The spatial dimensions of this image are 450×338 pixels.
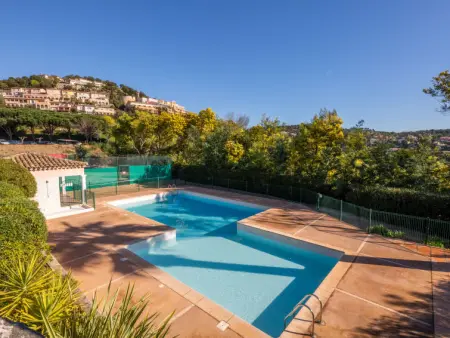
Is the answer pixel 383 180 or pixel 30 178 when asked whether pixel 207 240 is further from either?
pixel 383 180

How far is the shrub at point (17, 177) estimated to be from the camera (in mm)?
9586

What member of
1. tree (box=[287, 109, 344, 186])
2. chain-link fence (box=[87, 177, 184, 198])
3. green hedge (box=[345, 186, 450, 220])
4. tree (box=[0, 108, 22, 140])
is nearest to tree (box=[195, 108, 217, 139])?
chain-link fence (box=[87, 177, 184, 198])

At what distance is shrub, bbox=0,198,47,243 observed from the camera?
5.15 meters

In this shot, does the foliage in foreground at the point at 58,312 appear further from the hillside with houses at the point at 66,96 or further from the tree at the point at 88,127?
the hillside with houses at the point at 66,96

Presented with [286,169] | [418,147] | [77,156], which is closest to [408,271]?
[418,147]

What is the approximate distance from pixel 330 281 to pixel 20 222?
8.04 metres

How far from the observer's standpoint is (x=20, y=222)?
5.46m

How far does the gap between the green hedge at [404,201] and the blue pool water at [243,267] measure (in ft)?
19.3

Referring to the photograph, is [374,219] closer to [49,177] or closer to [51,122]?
[49,177]

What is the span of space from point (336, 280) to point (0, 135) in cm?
7379

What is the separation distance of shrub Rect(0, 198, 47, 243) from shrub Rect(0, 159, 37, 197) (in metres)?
4.46

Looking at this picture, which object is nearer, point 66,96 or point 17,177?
point 17,177

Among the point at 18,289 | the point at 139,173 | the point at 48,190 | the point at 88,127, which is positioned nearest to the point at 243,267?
the point at 18,289

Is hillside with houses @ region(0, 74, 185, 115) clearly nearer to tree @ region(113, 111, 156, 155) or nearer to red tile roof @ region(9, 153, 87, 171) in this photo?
tree @ region(113, 111, 156, 155)
